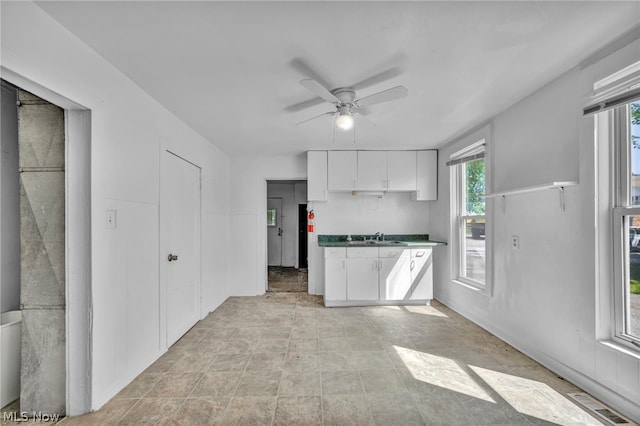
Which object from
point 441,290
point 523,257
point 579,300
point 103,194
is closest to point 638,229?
point 579,300

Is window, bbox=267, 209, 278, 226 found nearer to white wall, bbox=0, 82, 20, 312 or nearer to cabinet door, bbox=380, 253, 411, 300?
cabinet door, bbox=380, 253, 411, 300

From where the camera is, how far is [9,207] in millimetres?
2295

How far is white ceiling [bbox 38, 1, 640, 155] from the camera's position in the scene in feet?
5.13

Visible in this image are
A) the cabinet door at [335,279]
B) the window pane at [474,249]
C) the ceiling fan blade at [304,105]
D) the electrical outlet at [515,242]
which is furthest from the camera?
the cabinet door at [335,279]

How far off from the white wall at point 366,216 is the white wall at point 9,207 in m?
3.52

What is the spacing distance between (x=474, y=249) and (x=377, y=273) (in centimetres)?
132

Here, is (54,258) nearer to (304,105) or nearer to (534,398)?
(304,105)

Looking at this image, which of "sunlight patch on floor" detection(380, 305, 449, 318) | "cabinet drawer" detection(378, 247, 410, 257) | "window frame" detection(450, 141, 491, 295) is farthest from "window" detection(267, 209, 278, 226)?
"window frame" detection(450, 141, 491, 295)

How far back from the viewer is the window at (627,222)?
193cm

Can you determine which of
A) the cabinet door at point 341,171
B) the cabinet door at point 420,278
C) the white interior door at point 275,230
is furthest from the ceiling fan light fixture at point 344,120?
the white interior door at point 275,230

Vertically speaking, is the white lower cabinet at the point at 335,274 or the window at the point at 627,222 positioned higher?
the window at the point at 627,222

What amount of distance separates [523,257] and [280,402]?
245 cm

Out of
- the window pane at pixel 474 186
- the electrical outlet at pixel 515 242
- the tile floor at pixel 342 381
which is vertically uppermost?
the window pane at pixel 474 186

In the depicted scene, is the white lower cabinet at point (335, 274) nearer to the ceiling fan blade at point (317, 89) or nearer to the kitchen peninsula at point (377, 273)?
the kitchen peninsula at point (377, 273)
